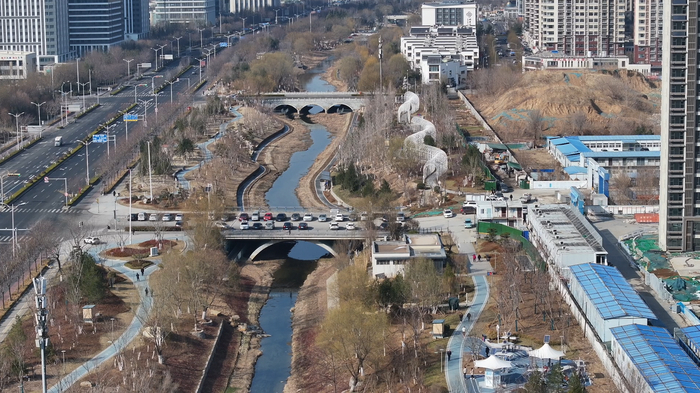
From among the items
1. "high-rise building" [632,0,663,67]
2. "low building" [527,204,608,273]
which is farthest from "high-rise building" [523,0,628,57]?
"low building" [527,204,608,273]

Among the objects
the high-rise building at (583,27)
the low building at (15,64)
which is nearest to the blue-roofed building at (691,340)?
the high-rise building at (583,27)

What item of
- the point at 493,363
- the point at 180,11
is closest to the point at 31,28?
the point at 180,11

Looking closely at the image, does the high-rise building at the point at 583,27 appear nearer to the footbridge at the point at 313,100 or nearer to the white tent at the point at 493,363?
the footbridge at the point at 313,100

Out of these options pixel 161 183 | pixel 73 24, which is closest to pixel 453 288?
pixel 161 183

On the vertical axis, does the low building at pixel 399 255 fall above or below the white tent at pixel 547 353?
above

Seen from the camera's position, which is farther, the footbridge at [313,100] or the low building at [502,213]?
the footbridge at [313,100]

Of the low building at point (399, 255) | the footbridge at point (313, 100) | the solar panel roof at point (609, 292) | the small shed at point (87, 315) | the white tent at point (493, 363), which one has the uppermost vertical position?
the footbridge at point (313, 100)

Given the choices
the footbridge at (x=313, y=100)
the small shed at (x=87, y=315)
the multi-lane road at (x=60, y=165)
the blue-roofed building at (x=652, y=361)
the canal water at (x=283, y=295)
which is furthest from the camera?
Result: the footbridge at (x=313, y=100)

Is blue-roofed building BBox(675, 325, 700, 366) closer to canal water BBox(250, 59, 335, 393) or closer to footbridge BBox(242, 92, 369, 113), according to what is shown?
canal water BBox(250, 59, 335, 393)
